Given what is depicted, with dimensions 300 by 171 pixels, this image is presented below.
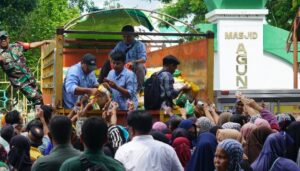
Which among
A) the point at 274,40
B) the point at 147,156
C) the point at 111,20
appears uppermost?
the point at 274,40

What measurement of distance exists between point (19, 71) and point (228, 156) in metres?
8.47

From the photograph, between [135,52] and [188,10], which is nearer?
[135,52]

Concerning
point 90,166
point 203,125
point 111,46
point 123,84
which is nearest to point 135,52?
point 123,84

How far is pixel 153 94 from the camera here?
1175 centimetres

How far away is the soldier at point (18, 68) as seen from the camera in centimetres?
1409

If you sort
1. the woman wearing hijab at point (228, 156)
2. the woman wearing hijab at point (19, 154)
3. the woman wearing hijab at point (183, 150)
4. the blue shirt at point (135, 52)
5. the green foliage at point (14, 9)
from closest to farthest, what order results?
the woman wearing hijab at point (228, 156) < the woman wearing hijab at point (19, 154) < the woman wearing hijab at point (183, 150) < the blue shirt at point (135, 52) < the green foliage at point (14, 9)

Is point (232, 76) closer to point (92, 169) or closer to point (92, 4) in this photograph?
point (92, 4)

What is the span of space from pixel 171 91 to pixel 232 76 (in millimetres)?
15404

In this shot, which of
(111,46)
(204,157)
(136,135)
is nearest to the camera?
(136,135)

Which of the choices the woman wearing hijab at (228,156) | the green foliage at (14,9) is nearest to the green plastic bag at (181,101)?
the woman wearing hijab at (228,156)

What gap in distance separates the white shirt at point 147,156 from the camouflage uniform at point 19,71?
7.33 metres

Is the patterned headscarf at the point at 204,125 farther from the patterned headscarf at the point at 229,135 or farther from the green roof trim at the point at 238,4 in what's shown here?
the green roof trim at the point at 238,4

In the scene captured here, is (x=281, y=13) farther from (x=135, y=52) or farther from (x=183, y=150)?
(x=183, y=150)

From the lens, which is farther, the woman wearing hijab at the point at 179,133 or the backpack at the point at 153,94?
the backpack at the point at 153,94
